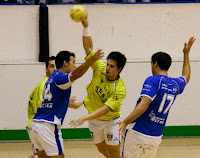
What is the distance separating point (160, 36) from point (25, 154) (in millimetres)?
4428

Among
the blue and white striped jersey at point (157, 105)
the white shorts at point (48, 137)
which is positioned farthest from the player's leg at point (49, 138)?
the blue and white striped jersey at point (157, 105)

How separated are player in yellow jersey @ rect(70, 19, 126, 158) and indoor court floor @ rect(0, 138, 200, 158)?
190cm

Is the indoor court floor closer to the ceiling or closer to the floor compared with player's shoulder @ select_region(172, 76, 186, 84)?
closer to the floor

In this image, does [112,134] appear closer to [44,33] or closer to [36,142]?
[36,142]

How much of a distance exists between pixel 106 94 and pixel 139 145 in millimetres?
1616

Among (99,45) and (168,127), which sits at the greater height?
(99,45)

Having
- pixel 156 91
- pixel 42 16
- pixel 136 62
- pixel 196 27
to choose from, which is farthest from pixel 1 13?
pixel 156 91

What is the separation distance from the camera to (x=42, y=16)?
11.9 m

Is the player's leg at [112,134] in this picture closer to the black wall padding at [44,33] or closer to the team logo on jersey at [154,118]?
the team logo on jersey at [154,118]

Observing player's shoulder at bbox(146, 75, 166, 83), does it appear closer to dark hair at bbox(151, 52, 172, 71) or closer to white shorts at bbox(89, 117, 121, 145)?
dark hair at bbox(151, 52, 172, 71)

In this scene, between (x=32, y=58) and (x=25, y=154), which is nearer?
(x=25, y=154)

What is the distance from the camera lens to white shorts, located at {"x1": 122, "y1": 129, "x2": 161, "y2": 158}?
6348 mm

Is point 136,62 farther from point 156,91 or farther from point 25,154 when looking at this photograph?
point 156,91

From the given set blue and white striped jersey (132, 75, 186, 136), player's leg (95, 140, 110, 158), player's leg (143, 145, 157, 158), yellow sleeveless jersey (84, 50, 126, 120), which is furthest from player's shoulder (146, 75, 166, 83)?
player's leg (95, 140, 110, 158)
